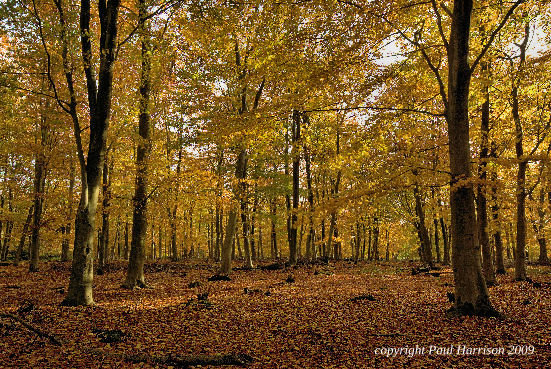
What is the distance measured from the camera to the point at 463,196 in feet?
24.6

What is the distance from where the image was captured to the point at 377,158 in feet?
29.2

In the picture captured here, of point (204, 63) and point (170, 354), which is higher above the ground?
point (204, 63)

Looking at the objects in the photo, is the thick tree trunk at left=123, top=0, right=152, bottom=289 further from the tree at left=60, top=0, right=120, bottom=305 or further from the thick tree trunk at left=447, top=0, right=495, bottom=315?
the thick tree trunk at left=447, top=0, right=495, bottom=315

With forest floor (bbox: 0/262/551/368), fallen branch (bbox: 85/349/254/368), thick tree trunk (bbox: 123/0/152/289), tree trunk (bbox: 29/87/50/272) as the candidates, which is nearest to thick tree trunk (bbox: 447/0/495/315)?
forest floor (bbox: 0/262/551/368)

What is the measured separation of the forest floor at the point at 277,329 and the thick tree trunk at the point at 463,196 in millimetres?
564

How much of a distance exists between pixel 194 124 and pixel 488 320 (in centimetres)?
1428

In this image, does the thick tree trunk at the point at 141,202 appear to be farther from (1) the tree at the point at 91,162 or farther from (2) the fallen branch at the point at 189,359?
(2) the fallen branch at the point at 189,359

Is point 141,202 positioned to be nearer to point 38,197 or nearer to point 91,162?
point 91,162

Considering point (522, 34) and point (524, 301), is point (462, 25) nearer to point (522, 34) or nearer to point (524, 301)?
point (524, 301)

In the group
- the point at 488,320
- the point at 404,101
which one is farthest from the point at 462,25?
the point at 488,320

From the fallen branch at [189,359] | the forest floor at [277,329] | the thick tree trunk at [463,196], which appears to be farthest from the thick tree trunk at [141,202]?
the thick tree trunk at [463,196]

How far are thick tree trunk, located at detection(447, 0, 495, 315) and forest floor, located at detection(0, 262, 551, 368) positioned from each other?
1.85 ft

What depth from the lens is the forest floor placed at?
212 inches

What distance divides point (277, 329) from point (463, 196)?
5.27 metres
